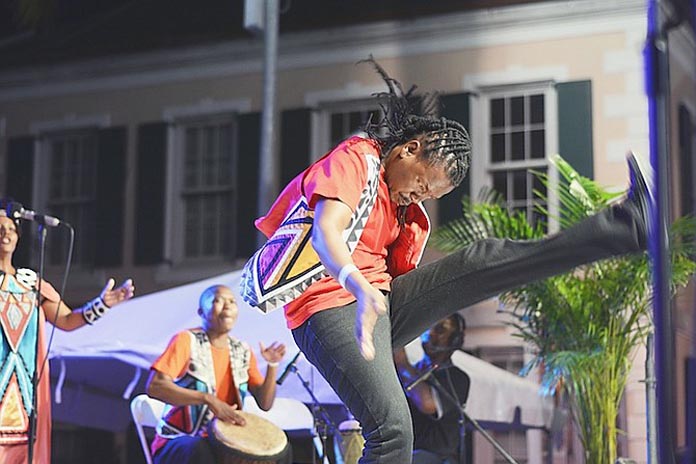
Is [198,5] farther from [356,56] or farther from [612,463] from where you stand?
[612,463]

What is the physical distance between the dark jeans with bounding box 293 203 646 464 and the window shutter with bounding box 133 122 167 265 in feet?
24.6

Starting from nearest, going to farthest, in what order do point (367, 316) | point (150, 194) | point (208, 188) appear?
1. point (367, 316)
2. point (208, 188)
3. point (150, 194)

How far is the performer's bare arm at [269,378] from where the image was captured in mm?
5109

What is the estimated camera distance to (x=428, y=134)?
3094 mm

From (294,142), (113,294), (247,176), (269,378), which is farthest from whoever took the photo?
(247,176)

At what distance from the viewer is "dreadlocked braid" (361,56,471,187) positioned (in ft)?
10.00

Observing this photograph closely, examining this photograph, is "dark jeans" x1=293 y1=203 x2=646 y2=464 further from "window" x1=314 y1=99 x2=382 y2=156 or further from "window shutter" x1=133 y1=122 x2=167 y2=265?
"window shutter" x1=133 y1=122 x2=167 y2=265

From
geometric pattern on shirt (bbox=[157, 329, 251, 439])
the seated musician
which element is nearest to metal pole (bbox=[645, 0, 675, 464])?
geometric pattern on shirt (bbox=[157, 329, 251, 439])

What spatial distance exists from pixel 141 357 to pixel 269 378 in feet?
3.74

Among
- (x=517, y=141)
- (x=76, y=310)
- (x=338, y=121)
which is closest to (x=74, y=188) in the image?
(x=338, y=121)

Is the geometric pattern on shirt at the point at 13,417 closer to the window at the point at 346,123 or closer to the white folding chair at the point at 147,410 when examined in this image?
the white folding chair at the point at 147,410

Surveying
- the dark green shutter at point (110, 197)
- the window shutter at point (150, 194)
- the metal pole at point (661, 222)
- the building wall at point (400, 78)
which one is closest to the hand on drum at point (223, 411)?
the metal pole at point (661, 222)

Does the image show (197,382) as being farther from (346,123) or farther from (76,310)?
(346,123)

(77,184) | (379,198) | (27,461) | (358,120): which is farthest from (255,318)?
(77,184)
